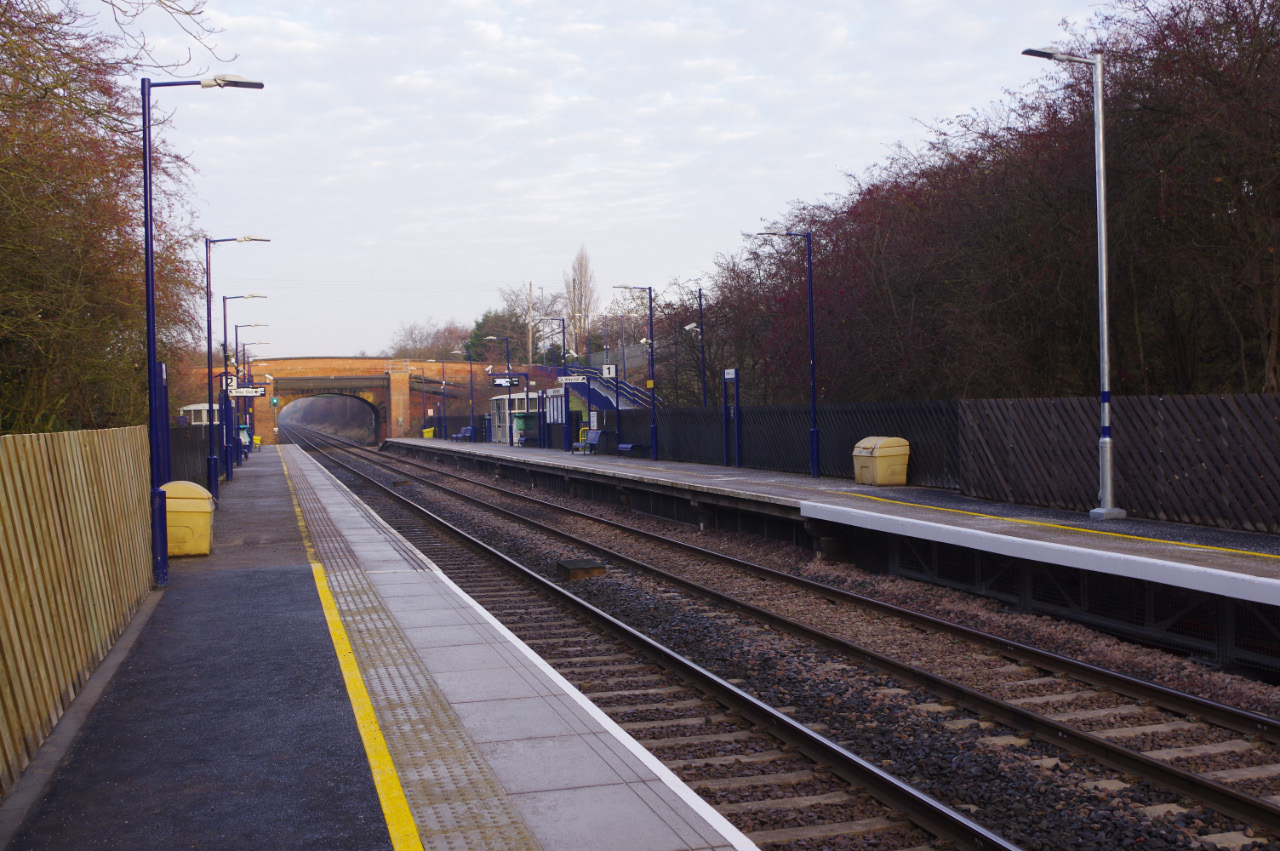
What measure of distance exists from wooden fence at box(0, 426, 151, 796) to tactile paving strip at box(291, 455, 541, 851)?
6.26 ft

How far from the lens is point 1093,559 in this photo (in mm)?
9656

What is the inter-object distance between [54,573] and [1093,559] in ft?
28.6

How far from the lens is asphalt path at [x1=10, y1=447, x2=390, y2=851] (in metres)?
4.62

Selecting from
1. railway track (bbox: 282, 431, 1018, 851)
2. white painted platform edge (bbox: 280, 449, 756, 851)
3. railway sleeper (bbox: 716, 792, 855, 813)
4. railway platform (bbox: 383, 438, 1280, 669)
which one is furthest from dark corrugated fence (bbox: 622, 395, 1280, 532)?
white painted platform edge (bbox: 280, 449, 756, 851)

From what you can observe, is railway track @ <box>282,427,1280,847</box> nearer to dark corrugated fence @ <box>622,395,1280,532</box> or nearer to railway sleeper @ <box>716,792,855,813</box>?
railway sleeper @ <box>716,792,855,813</box>

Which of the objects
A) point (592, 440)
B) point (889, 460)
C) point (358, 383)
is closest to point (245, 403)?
point (358, 383)

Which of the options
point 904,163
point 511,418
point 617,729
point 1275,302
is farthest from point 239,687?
point 511,418

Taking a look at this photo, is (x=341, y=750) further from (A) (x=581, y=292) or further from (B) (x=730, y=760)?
(A) (x=581, y=292)

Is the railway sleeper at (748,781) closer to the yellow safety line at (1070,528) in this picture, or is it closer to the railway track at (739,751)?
the railway track at (739,751)

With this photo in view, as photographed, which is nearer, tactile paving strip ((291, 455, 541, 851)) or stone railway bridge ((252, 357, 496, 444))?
tactile paving strip ((291, 455, 541, 851))

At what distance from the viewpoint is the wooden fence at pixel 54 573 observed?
5.36 meters

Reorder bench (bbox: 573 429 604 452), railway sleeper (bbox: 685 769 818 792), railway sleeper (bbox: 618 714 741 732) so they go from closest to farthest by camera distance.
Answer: railway sleeper (bbox: 685 769 818 792) → railway sleeper (bbox: 618 714 741 732) → bench (bbox: 573 429 604 452)

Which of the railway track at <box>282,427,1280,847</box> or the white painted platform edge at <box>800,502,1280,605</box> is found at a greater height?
the white painted platform edge at <box>800,502,1280,605</box>

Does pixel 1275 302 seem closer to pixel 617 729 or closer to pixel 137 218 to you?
pixel 617 729
